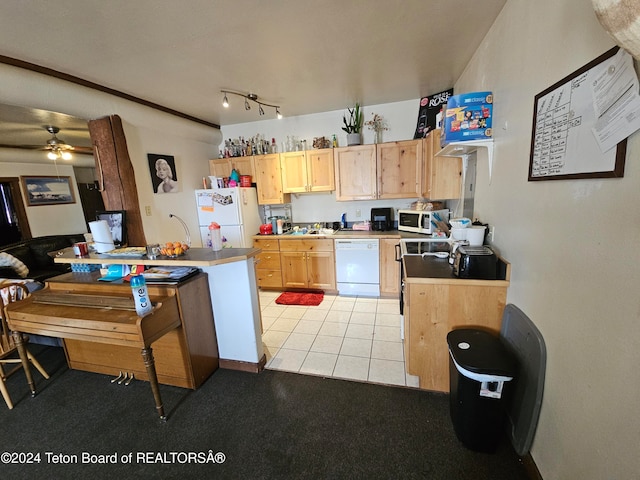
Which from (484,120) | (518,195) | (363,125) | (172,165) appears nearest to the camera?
(518,195)

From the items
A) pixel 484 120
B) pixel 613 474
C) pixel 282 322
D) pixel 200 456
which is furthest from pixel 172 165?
pixel 613 474

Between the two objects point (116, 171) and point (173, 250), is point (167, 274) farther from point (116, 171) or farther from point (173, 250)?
point (116, 171)

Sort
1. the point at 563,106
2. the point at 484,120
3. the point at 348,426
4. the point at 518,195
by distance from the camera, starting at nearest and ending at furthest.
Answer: the point at 563,106, the point at 518,195, the point at 348,426, the point at 484,120

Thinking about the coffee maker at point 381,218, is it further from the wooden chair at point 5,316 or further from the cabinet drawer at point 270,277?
the wooden chair at point 5,316

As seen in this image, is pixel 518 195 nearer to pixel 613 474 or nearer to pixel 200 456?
pixel 613 474

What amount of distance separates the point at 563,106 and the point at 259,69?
2.23 meters

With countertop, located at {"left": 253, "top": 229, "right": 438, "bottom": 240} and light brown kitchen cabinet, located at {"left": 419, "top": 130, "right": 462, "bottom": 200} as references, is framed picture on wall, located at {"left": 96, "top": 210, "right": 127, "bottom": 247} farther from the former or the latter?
light brown kitchen cabinet, located at {"left": 419, "top": 130, "right": 462, "bottom": 200}

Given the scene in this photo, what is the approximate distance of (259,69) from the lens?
Answer: 7.63ft

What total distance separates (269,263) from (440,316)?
2.66 meters

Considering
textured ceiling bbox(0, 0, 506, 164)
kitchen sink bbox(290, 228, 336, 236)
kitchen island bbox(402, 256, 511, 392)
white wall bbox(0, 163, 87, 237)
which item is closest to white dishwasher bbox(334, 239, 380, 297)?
kitchen sink bbox(290, 228, 336, 236)

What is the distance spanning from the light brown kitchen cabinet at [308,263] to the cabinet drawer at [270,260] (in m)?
0.08

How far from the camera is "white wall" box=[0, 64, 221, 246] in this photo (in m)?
2.04

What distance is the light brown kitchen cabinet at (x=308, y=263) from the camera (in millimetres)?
3656

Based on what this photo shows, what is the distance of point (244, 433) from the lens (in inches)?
64.9
